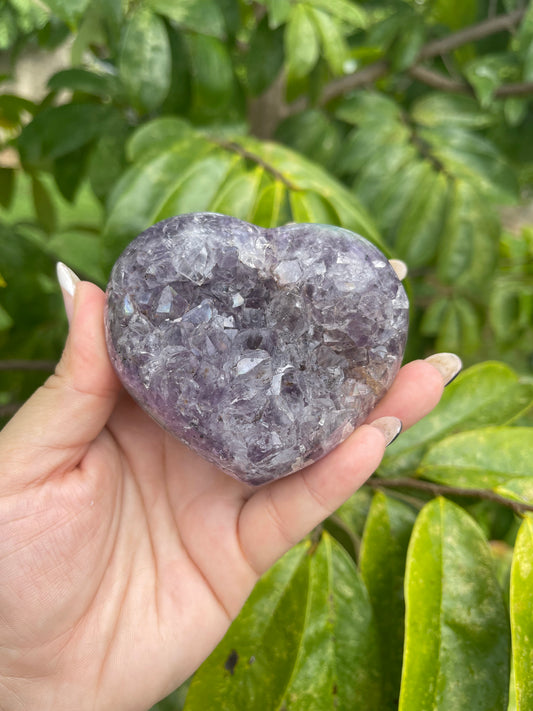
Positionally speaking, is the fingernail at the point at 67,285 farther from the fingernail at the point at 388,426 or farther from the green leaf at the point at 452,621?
the green leaf at the point at 452,621

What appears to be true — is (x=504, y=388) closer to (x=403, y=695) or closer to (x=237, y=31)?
(x=403, y=695)

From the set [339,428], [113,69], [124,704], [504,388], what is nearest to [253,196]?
[339,428]

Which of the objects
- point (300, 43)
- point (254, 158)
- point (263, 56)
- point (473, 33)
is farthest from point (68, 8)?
point (473, 33)

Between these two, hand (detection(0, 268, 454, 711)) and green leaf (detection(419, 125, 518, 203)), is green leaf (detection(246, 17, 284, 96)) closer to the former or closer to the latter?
green leaf (detection(419, 125, 518, 203))

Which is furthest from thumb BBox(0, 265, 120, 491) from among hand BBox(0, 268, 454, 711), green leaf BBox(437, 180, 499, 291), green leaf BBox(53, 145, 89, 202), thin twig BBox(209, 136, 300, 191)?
green leaf BBox(53, 145, 89, 202)

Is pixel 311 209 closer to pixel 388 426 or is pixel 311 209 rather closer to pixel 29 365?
pixel 388 426
